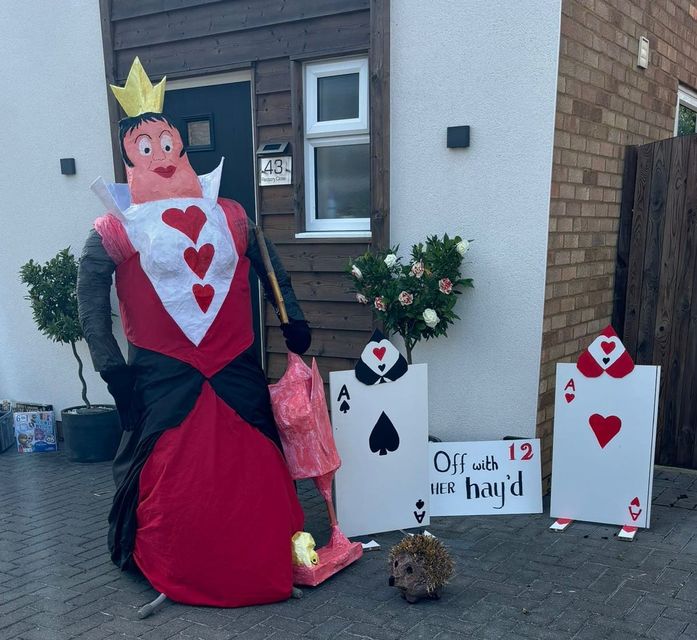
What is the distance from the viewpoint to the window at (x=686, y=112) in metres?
6.27

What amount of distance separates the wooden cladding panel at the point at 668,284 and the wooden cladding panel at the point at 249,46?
87.5 inches

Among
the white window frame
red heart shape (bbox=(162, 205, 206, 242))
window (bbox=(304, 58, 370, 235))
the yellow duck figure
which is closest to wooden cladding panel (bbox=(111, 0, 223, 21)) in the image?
window (bbox=(304, 58, 370, 235))

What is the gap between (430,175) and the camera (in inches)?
182

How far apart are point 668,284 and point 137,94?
3.67 metres

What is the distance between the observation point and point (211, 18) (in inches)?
207

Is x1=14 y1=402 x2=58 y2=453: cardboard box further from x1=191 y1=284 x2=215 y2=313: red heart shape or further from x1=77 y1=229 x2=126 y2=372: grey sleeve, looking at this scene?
x1=191 y1=284 x2=215 y2=313: red heart shape

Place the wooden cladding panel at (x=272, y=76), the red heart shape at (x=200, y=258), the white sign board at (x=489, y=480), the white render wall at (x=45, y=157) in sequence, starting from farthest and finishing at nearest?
the white render wall at (x=45, y=157)
the wooden cladding panel at (x=272, y=76)
the white sign board at (x=489, y=480)
the red heart shape at (x=200, y=258)

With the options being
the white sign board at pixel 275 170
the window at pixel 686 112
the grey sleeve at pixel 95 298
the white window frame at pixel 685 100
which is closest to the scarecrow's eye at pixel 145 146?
the grey sleeve at pixel 95 298

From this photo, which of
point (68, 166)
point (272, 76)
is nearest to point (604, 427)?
point (272, 76)

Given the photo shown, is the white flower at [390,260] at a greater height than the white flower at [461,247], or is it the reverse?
the white flower at [461,247]

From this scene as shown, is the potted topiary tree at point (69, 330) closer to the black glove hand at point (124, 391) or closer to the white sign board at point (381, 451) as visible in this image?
the black glove hand at point (124, 391)

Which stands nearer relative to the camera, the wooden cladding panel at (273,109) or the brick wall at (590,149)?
the brick wall at (590,149)

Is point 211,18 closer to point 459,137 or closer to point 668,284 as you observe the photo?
point 459,137

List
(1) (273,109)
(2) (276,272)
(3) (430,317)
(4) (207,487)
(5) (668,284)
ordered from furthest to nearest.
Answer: (1) (273,109) → (5) (668,284) → (3) (430,317) → (2) (276,272) → (4) (207,487)
